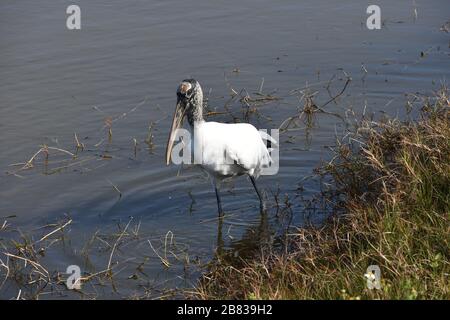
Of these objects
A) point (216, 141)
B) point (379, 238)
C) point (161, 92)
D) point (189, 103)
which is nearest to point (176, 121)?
point (189, 103)

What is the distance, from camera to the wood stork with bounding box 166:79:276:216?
290 inches

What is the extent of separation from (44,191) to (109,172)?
2.14 feet

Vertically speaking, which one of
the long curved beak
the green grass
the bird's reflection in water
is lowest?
the bird's reflection in water

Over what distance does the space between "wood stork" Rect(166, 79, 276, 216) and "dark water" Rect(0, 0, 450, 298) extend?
497 mm

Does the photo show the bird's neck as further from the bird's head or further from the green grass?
the green grass

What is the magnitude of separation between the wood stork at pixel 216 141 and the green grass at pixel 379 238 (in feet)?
2.48

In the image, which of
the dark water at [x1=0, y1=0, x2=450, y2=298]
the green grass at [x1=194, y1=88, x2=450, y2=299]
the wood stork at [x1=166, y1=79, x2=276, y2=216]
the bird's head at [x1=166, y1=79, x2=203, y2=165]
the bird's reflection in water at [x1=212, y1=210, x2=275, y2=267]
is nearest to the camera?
the green grass at [x1=194, y1=88, x2=450, y2=299]

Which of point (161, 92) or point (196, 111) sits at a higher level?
point (196, 111)

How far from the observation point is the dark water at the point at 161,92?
7582mm

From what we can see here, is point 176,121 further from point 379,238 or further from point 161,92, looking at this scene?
point 379,238

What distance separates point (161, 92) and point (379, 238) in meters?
5.03

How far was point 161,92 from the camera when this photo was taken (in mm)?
10016

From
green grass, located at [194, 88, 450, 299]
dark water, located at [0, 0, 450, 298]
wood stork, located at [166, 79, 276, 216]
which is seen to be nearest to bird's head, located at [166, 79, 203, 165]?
wood stork, located at [166, 79, 276, 216]

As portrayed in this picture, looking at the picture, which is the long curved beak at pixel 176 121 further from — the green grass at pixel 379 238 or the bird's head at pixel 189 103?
the green grass at pixel 379 238
